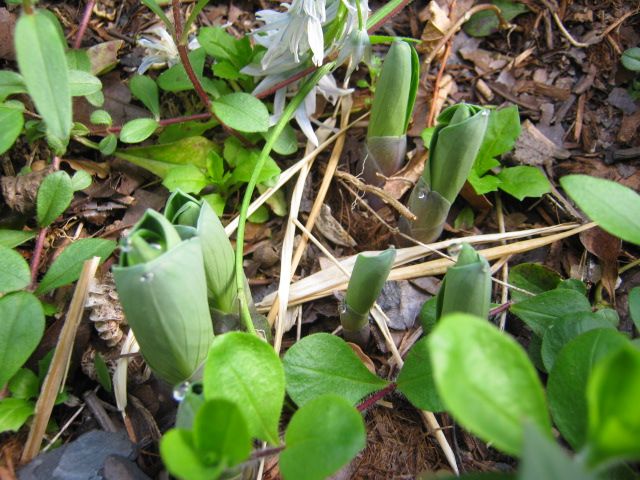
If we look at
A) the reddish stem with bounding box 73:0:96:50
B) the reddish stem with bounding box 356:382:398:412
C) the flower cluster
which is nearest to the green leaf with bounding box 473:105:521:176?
the flower cluster

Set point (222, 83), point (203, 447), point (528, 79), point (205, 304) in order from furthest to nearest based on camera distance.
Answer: point (528, 79) → point (222, 83) → point (205, 304) → point (203, 447)

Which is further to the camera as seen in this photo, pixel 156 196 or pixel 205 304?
pixel 156 196

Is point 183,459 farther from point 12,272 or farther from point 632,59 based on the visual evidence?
point 632,59

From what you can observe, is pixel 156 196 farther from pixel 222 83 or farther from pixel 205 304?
pixel 205 304

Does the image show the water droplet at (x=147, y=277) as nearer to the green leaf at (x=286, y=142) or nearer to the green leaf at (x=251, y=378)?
the green leaf at (x=251, y=378)

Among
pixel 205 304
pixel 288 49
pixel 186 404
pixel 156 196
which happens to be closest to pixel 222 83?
pixel 288 49

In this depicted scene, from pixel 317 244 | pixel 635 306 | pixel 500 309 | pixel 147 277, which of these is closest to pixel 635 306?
pixel 635 306

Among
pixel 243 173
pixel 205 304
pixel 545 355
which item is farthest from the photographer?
pixel 243 173
